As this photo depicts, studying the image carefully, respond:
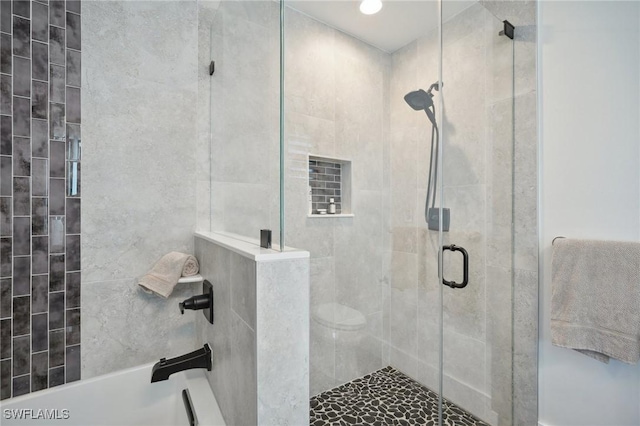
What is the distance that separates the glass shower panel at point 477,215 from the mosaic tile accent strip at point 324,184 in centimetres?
45

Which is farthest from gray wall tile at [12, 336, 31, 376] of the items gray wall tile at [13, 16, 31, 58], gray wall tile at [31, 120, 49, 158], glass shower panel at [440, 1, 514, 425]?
glass shower panel at [440, 1, 514, 425]

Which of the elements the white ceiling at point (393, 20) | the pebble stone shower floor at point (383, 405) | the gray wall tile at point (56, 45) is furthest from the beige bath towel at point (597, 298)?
the gray wall tile at point (56, 45)

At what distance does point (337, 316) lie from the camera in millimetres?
1327

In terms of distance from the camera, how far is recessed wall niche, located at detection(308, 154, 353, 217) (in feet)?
4.45

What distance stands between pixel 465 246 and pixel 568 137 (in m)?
0.67

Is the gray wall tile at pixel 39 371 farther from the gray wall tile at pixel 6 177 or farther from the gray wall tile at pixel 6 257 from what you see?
the gray wall tile at pixel 6 177

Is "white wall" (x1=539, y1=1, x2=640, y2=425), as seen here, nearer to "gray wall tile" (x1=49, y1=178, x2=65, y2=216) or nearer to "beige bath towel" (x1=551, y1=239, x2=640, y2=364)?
"beige bath towel" (x1=551, y1=239, x2=640, y2=364)

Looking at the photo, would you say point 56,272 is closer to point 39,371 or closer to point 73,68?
point 39,371

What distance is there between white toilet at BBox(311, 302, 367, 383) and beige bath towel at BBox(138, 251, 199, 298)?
66 centimetres

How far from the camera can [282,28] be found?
97cm

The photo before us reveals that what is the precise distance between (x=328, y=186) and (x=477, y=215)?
0.71m

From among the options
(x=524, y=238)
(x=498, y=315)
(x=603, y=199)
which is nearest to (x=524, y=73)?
(x=603, y=199)

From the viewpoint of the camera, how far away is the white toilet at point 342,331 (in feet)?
4.27

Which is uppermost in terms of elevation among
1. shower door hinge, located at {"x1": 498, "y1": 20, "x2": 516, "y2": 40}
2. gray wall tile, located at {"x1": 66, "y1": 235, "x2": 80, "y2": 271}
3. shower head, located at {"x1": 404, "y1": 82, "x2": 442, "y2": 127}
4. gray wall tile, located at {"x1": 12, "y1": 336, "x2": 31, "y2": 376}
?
shower door hinge, located at {"x1": 498, "y1": 20, "x2": 516, "y2": 40}
